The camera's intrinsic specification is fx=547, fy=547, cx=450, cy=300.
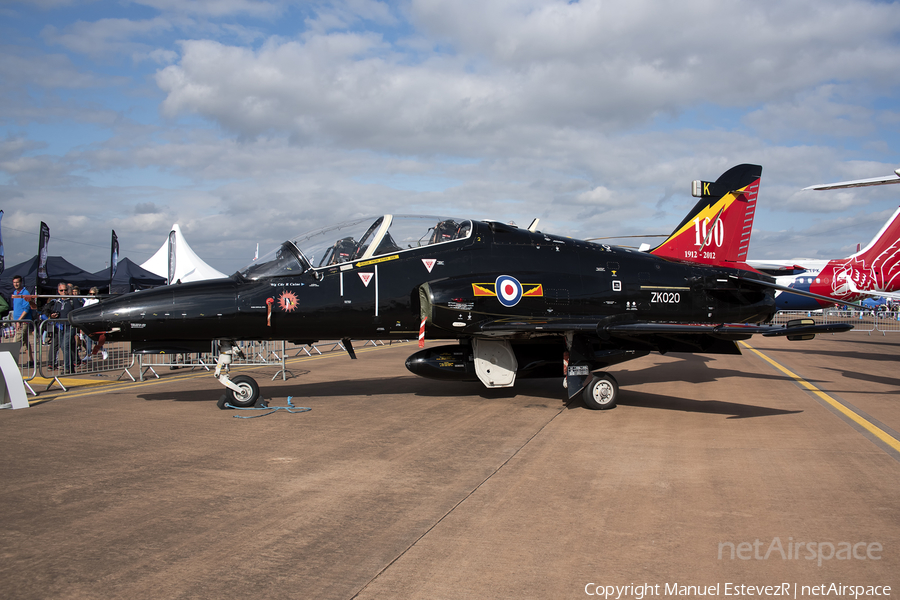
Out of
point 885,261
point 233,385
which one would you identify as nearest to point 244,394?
point 233,385

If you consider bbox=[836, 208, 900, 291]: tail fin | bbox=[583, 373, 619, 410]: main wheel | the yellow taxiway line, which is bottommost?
the yellow taxiway line

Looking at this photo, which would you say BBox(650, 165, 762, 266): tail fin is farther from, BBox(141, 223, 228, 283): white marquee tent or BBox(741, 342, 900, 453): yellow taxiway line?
BBox(141, 223, 228, 283): white marquee tent

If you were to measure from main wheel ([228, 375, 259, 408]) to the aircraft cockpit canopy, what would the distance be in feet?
5.29

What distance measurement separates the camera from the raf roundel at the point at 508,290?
862cm

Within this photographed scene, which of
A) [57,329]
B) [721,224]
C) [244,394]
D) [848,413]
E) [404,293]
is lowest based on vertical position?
[848,413]

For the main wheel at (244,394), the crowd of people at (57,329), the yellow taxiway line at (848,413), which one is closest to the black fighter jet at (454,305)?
the main wheel at (244,394)

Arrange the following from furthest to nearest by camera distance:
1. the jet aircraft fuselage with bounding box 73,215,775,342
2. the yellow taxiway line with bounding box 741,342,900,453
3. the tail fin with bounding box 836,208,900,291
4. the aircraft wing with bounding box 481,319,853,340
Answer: the tail fin with bounding box 836,208,900,291, the jet aircraft fuselage with bounding box 73,215,775,342, the aircraft wing with bounding box 481,319,853,340, the yellow taxiway line with bounding box 741,342,900,453

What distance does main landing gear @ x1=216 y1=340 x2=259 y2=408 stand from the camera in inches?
321

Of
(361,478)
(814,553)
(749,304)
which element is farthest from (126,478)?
(749,304)

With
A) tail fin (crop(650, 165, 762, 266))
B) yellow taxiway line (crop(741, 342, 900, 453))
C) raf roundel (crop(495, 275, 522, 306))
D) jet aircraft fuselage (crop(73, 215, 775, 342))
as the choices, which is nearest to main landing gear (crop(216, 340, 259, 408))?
jet aircraft fuselage (crop(73, 215, 775, 342))

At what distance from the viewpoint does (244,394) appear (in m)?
8.30

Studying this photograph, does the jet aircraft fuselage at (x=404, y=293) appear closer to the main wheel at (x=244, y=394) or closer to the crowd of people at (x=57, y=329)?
the main wheel at (x=244, y=394)

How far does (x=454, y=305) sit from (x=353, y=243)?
187 cm

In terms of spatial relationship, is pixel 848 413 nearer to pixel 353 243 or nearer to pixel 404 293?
pixel 404 293
